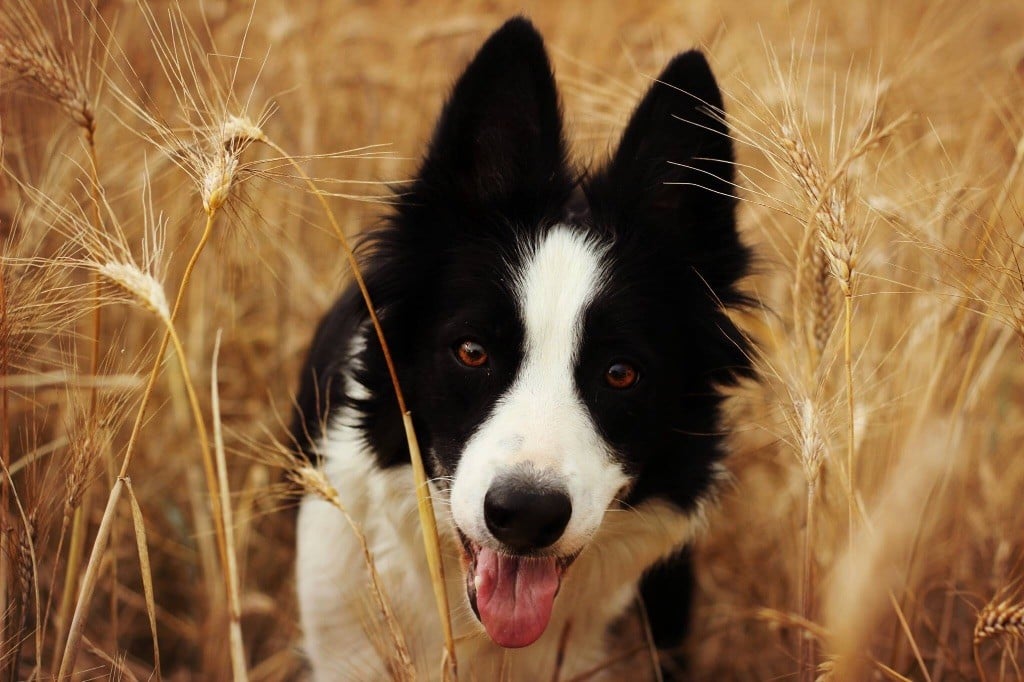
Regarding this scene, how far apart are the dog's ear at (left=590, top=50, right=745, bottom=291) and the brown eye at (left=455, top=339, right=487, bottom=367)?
55 centimetres

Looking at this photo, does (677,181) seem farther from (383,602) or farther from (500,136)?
(383,602)

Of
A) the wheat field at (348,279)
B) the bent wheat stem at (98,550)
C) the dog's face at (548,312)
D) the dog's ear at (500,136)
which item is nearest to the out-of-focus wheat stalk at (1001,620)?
the wheat field at (348,279)

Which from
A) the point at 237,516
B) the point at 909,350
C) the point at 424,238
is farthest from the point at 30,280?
the point at 909,350

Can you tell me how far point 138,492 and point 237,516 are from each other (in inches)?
24.0

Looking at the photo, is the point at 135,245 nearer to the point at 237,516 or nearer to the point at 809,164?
the point at 237,516

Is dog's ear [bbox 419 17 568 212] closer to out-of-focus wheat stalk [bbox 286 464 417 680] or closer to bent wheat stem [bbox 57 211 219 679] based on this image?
bent wheat stem [bbox 57 211 219 679]

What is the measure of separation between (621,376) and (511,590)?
Answer: 64 centimetres

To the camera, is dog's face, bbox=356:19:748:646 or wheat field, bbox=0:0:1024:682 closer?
wheat field, bbox=0:0:1024:682

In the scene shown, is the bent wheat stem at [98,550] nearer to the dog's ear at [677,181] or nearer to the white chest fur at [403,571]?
the white chest fur at [403,571]

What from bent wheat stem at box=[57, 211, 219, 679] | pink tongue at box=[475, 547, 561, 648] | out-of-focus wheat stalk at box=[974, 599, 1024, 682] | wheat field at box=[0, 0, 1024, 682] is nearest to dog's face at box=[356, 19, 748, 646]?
pink tongue at box=[475, 547, 561, 648]

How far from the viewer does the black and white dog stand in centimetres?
231

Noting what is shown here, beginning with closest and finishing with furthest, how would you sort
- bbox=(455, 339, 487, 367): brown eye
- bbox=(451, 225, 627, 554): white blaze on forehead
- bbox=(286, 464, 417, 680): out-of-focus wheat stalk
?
1. bbox=(286, 464, 417, 680): out-of-focus wheat stalk
2. bbox=(451, 225, 627, 554): white blaze on forehead
3. bbox=(455, 339, 487, 367): brown eye

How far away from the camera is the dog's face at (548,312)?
225cm

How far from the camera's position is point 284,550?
12.4ft
